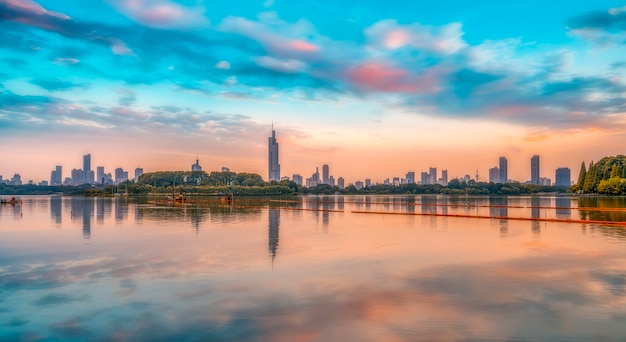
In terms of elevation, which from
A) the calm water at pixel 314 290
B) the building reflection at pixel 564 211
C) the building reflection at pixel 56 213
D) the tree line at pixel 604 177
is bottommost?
the building reflection at pixel 564 211

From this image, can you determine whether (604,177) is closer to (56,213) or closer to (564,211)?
(564,211)

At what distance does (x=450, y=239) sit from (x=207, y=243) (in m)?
17.3

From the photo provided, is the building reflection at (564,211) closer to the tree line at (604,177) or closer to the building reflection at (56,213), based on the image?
the tree line at (604,177)

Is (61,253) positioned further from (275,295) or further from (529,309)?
(529,309)

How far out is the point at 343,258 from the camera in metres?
25.4

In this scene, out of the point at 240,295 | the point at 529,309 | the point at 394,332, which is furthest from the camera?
the point at 240,295

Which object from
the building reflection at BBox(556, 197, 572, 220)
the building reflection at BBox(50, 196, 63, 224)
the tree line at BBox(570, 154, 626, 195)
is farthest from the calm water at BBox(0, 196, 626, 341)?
the tree line at BBox(570, 154, 626, 195)

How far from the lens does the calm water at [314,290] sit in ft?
43.6

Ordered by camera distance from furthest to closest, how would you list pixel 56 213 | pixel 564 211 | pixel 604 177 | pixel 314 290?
pixel 604 177 < pixel 564 211 < pixel 56 213 < pixel 314 290

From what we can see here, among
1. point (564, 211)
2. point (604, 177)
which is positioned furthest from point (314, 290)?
point (604, 177)

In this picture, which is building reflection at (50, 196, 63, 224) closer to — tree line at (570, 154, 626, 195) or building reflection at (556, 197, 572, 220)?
building reflection at (556, 197, 572, 220)

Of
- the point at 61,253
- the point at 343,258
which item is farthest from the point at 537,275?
the point at 61,253

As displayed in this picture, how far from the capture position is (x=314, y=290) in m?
17.9

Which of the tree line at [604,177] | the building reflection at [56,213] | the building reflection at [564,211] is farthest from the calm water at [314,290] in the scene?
the tree line at [604,177]
